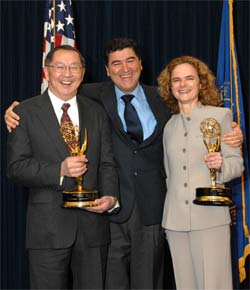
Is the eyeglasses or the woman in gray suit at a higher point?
the eyeglasses

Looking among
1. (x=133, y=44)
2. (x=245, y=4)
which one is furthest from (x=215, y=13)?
(x=133, y=44)

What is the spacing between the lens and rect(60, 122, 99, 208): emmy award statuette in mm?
2361

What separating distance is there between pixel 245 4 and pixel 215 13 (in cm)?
29

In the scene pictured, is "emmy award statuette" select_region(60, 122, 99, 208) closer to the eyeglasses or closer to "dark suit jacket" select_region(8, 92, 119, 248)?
"dark suit jacket" select_region(8, 92, 119, 248)

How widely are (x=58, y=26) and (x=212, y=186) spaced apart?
6.31 feet

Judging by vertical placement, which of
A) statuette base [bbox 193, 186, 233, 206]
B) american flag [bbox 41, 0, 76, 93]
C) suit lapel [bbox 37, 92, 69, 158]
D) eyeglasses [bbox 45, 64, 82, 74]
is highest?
american flag [bbox 41, 0, 76, 93]

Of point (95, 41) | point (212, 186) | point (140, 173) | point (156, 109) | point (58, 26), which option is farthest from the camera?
point (95, 41)

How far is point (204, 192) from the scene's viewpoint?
2.46m

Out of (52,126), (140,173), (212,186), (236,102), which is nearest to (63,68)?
(52,126)

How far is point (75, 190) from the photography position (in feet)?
8.06

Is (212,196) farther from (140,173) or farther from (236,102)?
(236,102)

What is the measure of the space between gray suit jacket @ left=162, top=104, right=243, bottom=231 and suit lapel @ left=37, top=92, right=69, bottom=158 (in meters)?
0.59

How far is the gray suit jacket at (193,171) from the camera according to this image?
2559 mm

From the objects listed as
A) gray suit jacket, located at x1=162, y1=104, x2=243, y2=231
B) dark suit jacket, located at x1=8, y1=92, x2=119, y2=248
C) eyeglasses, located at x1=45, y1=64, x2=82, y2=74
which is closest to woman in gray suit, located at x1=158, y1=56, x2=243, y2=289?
gray suit jacket, located at x1=162, y1=104, x2=243, y2=231
